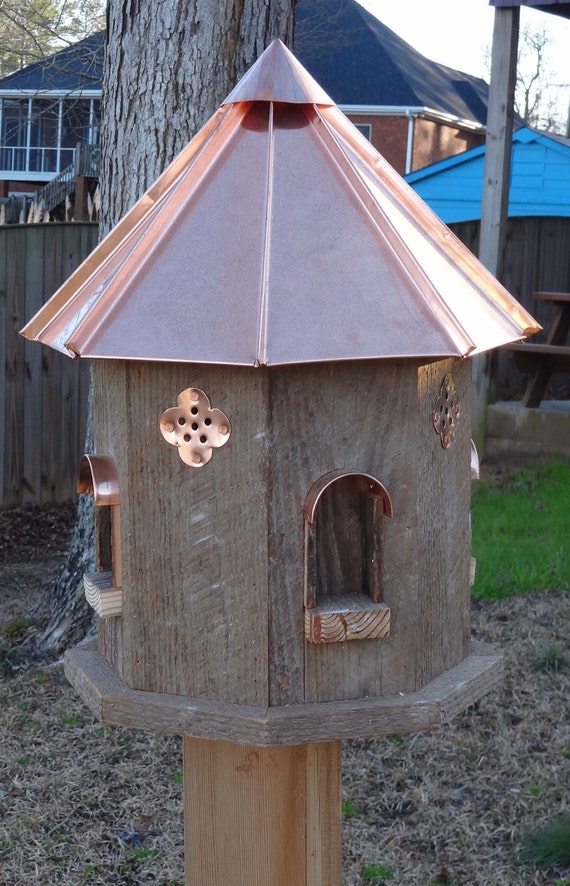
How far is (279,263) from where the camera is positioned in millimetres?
1486

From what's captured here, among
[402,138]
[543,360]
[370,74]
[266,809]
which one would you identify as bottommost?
[266,809]

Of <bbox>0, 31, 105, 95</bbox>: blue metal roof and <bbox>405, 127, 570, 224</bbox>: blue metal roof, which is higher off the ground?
<bbox>0, 31, 105, 95</bbox>: blue metal roof

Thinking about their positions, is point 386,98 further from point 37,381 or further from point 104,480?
point 104,480

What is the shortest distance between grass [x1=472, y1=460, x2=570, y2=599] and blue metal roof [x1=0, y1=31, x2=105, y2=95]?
420 centimetres

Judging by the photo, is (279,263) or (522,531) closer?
(279,263)

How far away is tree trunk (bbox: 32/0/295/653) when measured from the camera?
10.3 feet

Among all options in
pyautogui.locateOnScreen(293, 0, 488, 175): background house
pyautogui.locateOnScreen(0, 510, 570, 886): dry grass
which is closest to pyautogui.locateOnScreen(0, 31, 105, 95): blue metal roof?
pyautogui.locateOnScreen(0, 510, 570, 886): dry grass

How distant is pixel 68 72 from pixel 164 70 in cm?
735

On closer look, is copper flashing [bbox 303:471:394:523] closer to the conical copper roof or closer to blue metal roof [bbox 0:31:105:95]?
the conical copper roof

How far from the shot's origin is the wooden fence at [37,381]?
21.0ft

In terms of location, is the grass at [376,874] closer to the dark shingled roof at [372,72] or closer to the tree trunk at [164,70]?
the tree trunk at [164,70]

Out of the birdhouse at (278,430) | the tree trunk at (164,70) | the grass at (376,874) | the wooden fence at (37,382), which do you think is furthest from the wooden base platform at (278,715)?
the wooden fence at (37,382)

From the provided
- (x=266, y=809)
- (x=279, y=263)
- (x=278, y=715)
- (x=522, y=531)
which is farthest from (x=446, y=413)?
(x=522, y=531)

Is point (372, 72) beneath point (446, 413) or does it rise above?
above
